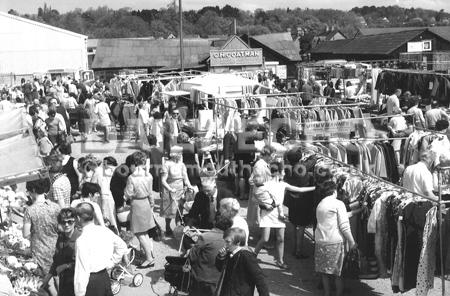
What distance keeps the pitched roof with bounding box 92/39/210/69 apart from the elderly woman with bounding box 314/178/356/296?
35.9 m

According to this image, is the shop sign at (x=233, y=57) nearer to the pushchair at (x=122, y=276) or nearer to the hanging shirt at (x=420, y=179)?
the hanging shirt at (x=420, y=179)

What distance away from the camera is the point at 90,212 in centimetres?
557

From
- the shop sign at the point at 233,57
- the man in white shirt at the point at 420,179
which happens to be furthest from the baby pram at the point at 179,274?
the shop sign at the point at 233,57

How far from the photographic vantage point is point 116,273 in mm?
7617

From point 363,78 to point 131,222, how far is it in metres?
19.1

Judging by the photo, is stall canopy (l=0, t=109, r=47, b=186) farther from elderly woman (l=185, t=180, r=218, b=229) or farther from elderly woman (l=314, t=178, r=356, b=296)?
elderly woman (l=314, t=178, r=356, b=296)

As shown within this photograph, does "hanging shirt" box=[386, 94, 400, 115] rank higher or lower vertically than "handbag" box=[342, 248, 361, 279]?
higher

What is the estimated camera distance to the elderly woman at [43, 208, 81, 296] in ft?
18.6

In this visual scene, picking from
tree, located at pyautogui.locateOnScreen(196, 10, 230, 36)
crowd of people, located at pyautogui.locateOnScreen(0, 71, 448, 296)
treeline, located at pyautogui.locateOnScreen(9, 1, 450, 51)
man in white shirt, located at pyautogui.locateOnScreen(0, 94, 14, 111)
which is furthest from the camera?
tree, located at pyautogui.locateOnScreen(196, 10, 230, 36)

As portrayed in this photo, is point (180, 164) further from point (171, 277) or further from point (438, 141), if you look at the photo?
point (438, 141)

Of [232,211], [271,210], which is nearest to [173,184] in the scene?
[271,210]

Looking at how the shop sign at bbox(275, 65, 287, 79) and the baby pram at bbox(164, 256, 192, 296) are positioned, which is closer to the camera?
the baby pram at bbox(164, 256, 192, 296)

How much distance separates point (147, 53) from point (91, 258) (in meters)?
38.9

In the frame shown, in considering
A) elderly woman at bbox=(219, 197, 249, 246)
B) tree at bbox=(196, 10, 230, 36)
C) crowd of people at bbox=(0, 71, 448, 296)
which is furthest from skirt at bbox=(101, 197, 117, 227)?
tree at bbox=(196, 10, 230, 36)
